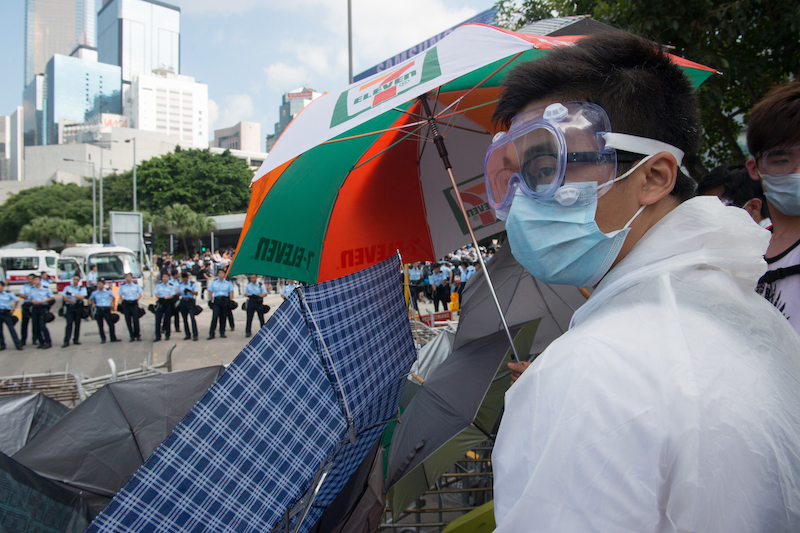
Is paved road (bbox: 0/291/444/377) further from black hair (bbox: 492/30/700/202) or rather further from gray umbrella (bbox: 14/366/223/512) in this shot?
black hair (bbox: 492/30/700/202)

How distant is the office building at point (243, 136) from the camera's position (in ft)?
455

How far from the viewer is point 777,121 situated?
6.03 feet

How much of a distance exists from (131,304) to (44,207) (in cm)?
4778

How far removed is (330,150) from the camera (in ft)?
10.9

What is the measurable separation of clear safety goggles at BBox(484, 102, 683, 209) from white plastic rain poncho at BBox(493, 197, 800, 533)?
394mm

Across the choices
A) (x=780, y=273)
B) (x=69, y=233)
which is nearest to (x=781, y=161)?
(x=780, y=273)

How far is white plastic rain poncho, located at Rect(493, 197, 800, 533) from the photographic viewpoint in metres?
0.74

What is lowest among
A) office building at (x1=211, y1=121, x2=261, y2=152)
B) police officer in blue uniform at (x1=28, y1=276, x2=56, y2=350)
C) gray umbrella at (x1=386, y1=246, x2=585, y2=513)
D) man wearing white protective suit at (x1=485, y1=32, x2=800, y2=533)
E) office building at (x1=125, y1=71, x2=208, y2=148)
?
police officer in blue uniform at (x1=28, y1=276, x2=56, y2=350)

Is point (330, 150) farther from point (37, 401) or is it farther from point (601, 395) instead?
point (601, 395)

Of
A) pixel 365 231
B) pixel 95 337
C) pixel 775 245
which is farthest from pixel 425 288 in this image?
pixel 775 245

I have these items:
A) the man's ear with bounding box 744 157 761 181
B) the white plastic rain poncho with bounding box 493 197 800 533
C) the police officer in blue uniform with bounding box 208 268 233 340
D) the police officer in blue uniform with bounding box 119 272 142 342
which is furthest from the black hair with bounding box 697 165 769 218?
the police officer in blue uniform with bounding box 119 272 142 342

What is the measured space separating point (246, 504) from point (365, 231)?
2.37 meters

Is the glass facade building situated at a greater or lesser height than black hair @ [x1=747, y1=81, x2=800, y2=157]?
greater

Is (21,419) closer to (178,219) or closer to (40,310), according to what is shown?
(40,310)
